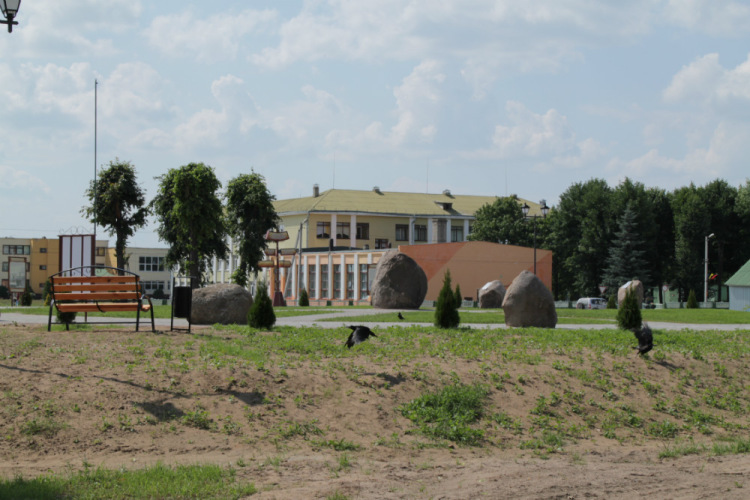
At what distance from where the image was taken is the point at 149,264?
111 m

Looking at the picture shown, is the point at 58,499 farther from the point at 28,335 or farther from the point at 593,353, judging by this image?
the point at 593,353

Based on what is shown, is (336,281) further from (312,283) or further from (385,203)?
(385,203)

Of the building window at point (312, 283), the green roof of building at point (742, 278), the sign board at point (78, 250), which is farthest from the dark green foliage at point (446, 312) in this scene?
the building window at point (312, 283)

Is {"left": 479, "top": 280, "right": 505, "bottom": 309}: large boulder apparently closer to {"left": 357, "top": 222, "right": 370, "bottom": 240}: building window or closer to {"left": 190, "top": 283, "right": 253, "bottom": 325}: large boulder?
{"left": 190, "top": 283, "right": 253, "bottom": 325}: large boulder

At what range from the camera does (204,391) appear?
9.88m

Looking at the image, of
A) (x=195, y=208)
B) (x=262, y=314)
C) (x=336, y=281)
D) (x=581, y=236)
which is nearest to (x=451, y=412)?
(x=262, y=314)

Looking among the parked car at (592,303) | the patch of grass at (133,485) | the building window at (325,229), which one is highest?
the building window at (325,229)

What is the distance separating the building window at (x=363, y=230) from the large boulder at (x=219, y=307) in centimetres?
6377

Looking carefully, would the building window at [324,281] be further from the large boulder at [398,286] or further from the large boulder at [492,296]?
the large boulder at [398,286]

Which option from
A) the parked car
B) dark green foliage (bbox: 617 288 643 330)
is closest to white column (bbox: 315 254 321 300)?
the parked car

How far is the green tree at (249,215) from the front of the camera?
60.3 m

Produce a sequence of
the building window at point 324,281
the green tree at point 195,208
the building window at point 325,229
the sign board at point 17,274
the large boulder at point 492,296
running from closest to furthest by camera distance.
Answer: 1. the large boulder at point 492,296
2. the green tree at point 195,208
3. the sign board at point 17,274
4. the building window at point 324,281
5. the building window at point 325,229

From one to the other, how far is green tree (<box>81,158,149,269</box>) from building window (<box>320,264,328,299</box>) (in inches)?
835

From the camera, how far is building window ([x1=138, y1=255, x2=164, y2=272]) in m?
110
